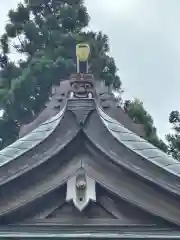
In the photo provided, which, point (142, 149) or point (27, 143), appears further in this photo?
point (27, 143)

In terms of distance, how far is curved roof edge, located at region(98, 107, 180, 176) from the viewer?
11.2 feet

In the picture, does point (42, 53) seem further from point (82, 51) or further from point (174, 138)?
point (82, 51)

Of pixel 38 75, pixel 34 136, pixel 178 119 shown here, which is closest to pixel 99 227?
pixel 34 136

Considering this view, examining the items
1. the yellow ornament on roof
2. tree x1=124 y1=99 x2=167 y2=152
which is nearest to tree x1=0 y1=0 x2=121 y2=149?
tree x1=124 y1=99 x2=167 y2=152

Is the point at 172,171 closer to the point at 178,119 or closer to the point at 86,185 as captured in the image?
the point at 86,185

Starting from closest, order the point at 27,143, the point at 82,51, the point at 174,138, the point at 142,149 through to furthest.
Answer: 1. the point at 142,149
2. the point at 27,143
3. the point at 82,51
4. the point at 174,138

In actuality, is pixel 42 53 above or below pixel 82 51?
above

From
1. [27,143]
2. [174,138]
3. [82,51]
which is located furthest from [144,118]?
[27,143]

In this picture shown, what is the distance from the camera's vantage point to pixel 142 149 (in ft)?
11.8

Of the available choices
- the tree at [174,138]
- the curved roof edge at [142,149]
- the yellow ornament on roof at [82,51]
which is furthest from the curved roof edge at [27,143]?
the tree at [174,138]

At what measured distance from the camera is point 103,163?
137 inches

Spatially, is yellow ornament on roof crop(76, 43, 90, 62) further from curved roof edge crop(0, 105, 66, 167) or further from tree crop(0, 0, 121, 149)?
tree crop(0, 0, 121, 149)

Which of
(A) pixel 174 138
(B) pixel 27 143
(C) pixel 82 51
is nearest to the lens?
(B) pixel 27 143

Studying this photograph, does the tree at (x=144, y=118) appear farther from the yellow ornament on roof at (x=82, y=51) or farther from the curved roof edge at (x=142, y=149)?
the curved roof edge at (x=142, y=149)
